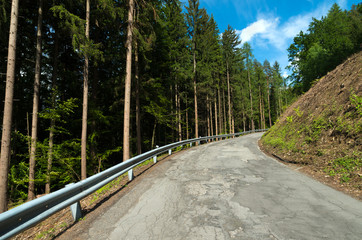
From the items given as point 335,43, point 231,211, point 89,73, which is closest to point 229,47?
point 335,43

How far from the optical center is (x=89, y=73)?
13.0 m

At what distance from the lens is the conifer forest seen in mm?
8453

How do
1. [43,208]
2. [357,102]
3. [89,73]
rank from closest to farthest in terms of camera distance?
[43,208] → [357,102] → [89,73]

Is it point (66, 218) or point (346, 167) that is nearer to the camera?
point (66, 218)

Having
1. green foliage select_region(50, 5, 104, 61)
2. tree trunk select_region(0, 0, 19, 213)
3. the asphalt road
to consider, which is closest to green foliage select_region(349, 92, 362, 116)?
the asphalt road

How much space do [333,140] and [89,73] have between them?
1620 centimetres

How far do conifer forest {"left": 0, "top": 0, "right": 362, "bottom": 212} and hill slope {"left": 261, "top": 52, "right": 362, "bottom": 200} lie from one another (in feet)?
26.0

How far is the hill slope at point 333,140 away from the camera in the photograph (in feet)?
15.6

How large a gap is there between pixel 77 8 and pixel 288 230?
1534cm

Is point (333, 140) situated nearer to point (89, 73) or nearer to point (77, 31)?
point (77, 31)

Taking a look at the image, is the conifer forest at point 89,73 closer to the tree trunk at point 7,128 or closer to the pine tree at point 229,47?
the tree trunk at point 7,128

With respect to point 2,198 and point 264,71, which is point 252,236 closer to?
point 2,198

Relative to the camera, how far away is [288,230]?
8.18ft

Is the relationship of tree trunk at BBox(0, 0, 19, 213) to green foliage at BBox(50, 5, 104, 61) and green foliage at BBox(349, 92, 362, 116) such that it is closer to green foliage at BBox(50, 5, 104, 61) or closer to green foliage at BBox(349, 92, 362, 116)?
green foliage at BBox(50, 5, 104, 61)
